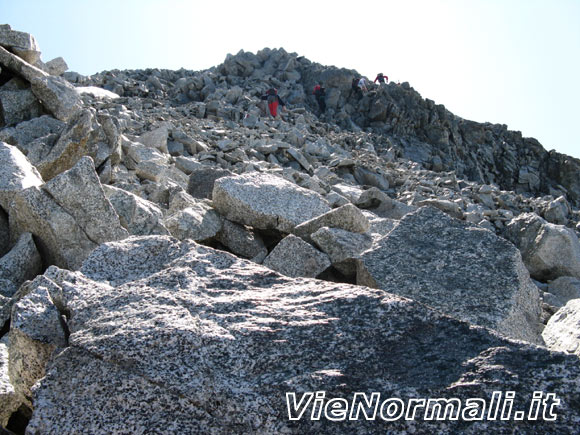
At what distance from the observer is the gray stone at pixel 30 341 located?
9.30 ft

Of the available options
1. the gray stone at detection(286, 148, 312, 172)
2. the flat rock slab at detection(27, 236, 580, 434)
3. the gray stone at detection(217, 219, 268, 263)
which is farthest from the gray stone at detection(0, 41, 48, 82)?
the gray stone at detection(286, 148, 312, 172)

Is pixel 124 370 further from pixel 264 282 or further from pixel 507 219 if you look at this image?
pixel 507 219

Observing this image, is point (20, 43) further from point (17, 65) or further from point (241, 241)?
point (241, 241)

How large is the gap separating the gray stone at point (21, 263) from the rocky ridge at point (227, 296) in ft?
0.05

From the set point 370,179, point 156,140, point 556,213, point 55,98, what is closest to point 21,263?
point 55,98

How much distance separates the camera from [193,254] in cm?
348

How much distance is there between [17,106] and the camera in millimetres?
8273

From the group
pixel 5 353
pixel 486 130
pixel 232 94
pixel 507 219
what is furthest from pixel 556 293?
pixel 486 130

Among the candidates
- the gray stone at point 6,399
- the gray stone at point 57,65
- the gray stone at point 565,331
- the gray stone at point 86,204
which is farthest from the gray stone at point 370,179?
the gray stone at point 6,399

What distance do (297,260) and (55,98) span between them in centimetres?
534

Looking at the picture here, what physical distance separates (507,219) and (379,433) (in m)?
11.4

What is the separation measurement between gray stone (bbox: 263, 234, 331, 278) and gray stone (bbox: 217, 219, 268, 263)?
1.76 ft

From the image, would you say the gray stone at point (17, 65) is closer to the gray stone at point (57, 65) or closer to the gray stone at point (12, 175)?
the gray stone at point (12, 175)

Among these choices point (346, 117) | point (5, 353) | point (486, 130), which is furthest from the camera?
point (486, 130)
